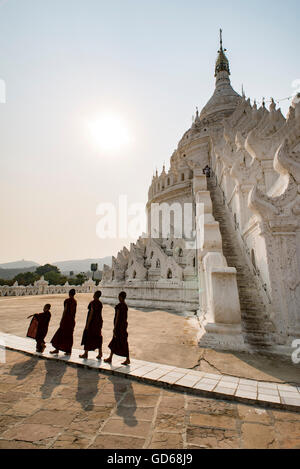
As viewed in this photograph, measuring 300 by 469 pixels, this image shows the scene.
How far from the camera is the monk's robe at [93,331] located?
4809 mm

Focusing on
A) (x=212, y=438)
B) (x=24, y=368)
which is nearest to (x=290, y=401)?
(x=212, y=438)

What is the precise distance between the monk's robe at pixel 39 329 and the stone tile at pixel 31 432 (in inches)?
114

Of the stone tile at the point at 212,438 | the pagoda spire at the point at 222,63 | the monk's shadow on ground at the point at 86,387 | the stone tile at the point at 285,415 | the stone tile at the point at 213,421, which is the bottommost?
the monk's shadow on ground at the point at 86,387

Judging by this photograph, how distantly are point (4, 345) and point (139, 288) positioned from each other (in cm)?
769

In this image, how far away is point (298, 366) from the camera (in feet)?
14.5

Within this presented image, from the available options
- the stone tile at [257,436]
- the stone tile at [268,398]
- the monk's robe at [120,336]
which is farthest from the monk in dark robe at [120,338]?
the stone tile at [257,436]

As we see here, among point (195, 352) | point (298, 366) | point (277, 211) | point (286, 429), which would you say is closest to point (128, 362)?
point (195, 352)

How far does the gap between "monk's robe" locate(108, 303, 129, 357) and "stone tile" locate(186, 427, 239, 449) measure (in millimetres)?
2182

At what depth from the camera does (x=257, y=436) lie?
2336mm

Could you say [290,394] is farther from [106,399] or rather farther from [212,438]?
[106,399]

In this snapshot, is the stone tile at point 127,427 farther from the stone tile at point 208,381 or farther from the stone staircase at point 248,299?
the stone staircase at point 248,299

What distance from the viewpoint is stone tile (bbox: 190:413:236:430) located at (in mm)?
2523

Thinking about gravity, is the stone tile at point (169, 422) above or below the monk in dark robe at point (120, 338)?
below
